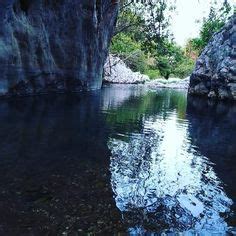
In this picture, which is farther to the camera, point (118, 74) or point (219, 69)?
→ point (118, 74)

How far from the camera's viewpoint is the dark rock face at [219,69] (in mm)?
26391

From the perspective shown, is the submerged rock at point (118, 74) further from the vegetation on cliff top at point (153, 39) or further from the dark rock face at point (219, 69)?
the dark rock face at point (219, 69)

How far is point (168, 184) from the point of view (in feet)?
19.9

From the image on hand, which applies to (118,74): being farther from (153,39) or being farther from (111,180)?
(111,180)

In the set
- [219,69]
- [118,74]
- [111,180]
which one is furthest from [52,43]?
[118,74]

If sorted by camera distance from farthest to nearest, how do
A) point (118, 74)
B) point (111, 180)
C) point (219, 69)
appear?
point (118, 74) < point (219, 69) < point (111, 180)

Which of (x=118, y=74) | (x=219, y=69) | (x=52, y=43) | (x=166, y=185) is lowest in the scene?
(x=118, y=74)

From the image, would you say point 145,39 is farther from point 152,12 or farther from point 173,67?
point 173,67

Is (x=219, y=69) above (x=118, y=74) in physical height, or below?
above

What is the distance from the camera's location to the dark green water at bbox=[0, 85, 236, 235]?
4430 mm

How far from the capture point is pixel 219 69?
89.6ft

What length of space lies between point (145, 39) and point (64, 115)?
2608 cm

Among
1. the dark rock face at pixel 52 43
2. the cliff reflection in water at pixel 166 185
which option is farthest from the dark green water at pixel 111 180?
the dark rock face at pixel 52 43

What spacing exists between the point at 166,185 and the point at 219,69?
902 inches
